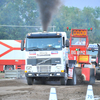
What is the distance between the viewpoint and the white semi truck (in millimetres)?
15727

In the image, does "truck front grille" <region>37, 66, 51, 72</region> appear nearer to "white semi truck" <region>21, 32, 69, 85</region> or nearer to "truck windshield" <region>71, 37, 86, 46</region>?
"white semi truck" <region>21, 32, 69, 85</region>

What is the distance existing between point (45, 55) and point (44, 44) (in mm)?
584

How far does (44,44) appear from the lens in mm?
15766

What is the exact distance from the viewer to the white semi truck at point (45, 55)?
15.7 meters

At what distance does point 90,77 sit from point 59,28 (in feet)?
206

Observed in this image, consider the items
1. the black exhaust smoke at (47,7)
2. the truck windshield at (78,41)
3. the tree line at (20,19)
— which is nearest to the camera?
the black exhaust smoke at (47,7)

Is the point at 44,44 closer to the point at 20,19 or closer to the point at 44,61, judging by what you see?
the point at 44,61

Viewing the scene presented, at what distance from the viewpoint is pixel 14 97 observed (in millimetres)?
11016

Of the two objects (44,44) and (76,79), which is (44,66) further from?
(76,79)

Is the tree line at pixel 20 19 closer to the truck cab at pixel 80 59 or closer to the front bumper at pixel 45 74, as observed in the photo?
the truck cab at pixel 80 59

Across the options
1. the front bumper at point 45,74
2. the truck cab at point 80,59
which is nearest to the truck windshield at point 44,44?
the front bumper at point 45,74

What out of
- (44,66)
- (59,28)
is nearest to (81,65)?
(44,66)

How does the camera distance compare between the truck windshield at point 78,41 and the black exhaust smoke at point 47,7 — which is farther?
the truck windshield at point 78,41

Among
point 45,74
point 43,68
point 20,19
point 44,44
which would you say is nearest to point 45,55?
point 44,44
